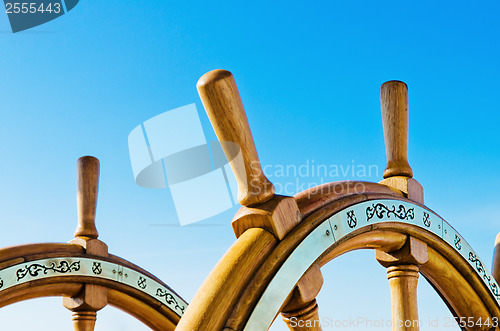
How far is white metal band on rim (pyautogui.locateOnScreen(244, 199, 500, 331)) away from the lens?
889 mm

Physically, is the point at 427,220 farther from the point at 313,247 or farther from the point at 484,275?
the point at 313,247

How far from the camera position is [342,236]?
1049mm

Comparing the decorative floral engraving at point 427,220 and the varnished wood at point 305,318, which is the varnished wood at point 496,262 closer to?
the decorative floral engraving at point 427,220

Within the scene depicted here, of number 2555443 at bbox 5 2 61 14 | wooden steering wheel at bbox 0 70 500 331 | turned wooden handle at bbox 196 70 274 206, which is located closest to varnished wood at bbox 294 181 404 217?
wooden steering wheel at bbox 0 70 500 331

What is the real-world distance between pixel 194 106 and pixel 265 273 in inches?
14.3

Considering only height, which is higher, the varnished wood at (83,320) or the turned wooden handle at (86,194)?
the turned wooden handle at (86,194)

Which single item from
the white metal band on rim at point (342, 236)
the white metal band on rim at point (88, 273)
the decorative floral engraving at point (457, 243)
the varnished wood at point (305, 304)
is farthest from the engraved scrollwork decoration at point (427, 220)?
the white metal band on rim at point (88, 273)

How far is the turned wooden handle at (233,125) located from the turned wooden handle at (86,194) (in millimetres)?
1456

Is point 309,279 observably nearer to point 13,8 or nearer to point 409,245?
point 409,245

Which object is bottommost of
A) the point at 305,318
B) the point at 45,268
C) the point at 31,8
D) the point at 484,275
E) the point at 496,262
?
the point at 305,318

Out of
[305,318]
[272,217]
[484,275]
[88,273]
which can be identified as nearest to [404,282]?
[484,275]

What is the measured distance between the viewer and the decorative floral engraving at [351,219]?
42.2 inches

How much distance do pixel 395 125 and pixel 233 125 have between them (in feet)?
1.76

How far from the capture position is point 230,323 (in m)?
0.85
